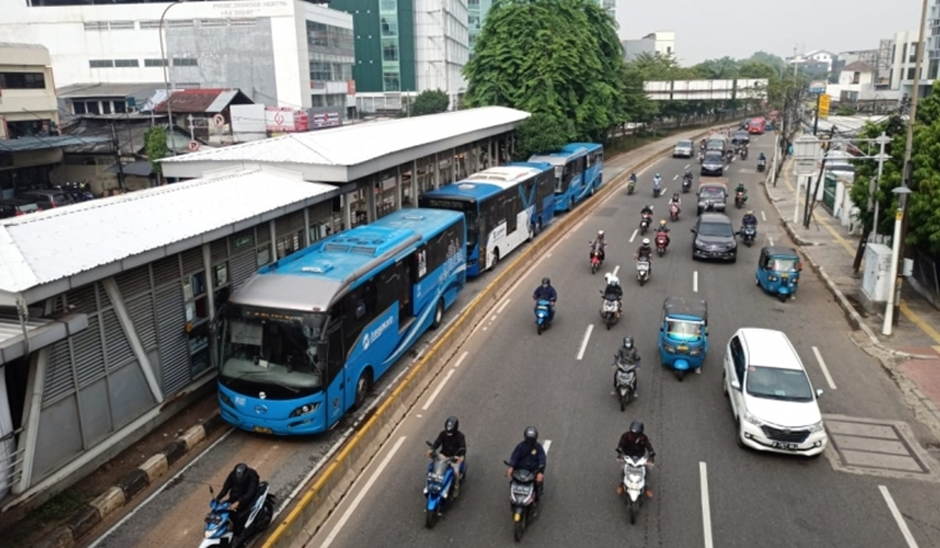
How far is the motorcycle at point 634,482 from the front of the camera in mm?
10992

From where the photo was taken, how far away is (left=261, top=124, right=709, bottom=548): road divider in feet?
35.1

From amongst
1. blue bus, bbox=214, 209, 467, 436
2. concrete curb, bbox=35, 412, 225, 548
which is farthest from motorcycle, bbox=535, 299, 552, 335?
concrete curb, bbox=35, 412, 225, 548

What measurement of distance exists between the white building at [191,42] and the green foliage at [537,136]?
4290cm

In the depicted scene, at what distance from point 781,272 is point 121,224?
19365 mm

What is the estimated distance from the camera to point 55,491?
11.1 m

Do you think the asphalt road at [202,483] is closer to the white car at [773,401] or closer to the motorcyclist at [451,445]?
the motorcyclist at [451,445]

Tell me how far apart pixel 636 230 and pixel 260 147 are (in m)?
19.3

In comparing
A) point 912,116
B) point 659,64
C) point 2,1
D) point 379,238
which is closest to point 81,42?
point 2,1

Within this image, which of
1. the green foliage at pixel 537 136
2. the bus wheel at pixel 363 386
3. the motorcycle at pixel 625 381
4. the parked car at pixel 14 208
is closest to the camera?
the bus wheel at pixel 363 386

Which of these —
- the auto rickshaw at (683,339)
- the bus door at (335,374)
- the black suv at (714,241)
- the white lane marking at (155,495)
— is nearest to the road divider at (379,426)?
the bus door at (335,374)

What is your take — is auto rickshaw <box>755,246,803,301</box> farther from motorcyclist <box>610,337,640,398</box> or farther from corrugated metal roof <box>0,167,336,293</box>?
corrugated metal roof <box>0,167,336,293</box>

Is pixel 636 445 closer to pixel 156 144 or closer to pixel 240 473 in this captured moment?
pixel 240 473

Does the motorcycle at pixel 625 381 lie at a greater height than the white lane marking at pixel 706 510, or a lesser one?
greater

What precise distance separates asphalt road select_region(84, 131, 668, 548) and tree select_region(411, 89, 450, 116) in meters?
86.8
